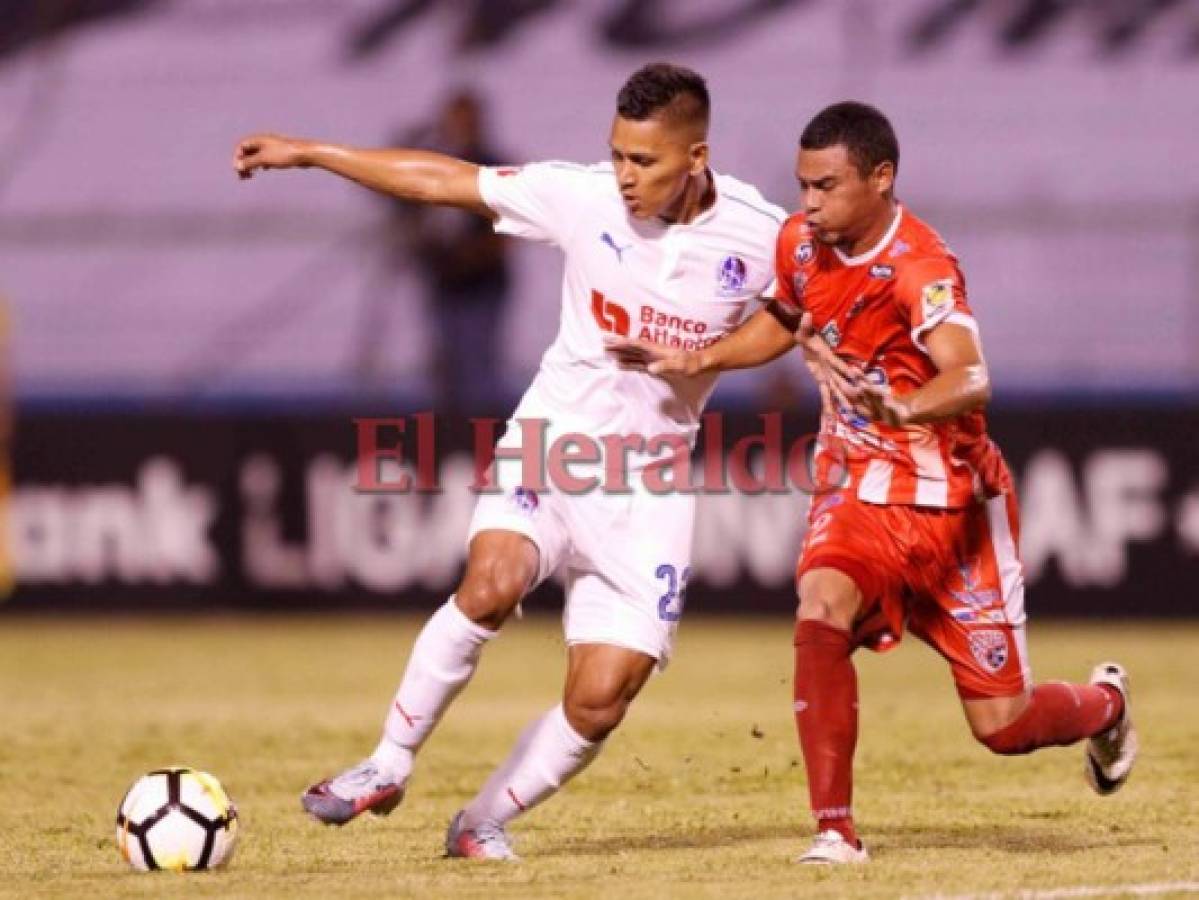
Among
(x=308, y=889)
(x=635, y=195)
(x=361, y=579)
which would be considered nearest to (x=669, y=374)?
(x=635, y=195)

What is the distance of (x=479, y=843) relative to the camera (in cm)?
710

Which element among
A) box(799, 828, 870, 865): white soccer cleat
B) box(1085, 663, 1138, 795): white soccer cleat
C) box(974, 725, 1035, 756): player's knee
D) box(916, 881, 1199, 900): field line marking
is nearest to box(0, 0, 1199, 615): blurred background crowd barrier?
box(1085, 663, 1138, 795): white soccer cleat

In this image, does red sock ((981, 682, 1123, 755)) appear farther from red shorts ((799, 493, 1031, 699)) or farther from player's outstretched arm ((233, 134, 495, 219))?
player's outstretched arm ((233, 134, 495, 219))

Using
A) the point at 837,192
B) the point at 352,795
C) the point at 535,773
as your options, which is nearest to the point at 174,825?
the point at 352,795

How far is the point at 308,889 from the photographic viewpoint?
254 inches

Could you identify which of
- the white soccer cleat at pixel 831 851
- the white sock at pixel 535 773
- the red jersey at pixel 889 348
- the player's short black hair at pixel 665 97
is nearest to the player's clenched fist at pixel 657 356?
the red jersey at pixel 889 348

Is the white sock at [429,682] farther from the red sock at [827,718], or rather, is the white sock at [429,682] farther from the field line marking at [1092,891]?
the field line marking at [1092,891]

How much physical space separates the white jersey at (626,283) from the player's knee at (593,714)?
73 centimetres

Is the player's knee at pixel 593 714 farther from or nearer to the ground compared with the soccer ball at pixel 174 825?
farther from the ground

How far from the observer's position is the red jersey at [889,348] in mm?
6953

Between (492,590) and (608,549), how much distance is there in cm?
38

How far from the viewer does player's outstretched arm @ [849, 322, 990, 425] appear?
650 cm

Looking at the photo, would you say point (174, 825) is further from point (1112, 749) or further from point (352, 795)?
point (1112, 749)

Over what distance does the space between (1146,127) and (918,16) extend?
6.16ft
